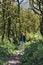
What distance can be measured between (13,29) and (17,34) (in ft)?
2.33

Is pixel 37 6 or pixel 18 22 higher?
pixel 37 6

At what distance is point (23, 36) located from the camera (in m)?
30.4

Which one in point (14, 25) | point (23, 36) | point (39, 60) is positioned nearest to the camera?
point (39, 60)

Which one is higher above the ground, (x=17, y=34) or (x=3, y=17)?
(x=3, y=17)

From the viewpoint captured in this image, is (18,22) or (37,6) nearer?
(18,22)

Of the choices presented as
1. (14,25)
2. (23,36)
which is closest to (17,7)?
(14,25)

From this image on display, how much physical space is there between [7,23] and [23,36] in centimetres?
411

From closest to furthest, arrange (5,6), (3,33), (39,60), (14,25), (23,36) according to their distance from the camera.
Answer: (39,60), (5,6), (3,33), (14,25), (23,36)

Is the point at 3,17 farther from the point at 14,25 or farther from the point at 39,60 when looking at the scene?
the point at 39,60

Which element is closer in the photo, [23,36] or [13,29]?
[13,29]

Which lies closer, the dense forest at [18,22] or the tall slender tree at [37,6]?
the dense forest at [18,22]

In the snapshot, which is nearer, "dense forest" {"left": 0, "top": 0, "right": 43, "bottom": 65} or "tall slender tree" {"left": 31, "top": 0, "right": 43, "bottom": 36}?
"dense forest" {"left": 0, "top": 0, "right": 43, "bottom": 65}

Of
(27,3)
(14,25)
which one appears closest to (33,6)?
(27,3)

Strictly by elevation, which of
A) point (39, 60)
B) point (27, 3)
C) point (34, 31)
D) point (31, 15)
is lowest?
point (34, 31)
